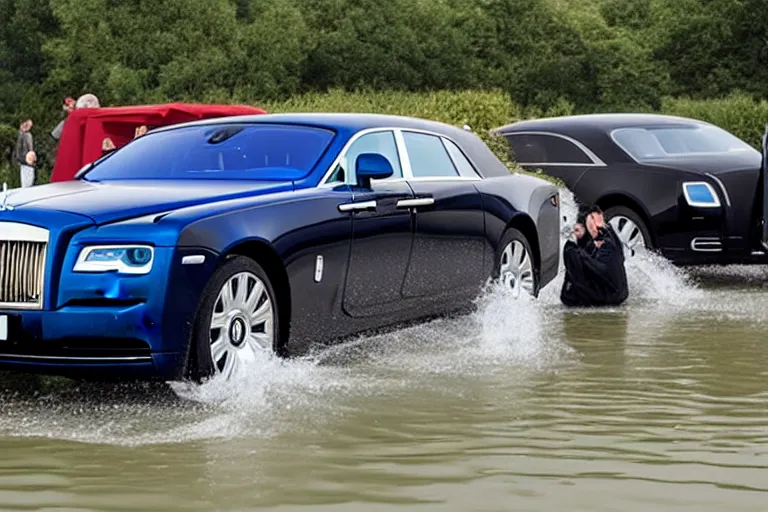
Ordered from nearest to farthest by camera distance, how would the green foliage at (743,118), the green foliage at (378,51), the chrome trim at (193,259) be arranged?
the chrome trim at (193,259) < the green foliage at (743,118) < the green foliage at (378,51)

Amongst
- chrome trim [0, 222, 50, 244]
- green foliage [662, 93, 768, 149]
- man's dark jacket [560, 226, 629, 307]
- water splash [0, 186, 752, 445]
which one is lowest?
water splash [0, 186, 752, 445]

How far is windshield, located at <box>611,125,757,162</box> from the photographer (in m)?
14.4

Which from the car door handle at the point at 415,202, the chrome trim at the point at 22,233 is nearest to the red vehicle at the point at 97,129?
the car door handle at the point at 415,202

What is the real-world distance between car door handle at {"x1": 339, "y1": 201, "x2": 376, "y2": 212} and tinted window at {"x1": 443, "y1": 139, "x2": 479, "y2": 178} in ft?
5.20

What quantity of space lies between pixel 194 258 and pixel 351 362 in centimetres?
Answer: 190

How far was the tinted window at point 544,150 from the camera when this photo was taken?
1466 cm

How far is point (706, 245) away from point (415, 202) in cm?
497

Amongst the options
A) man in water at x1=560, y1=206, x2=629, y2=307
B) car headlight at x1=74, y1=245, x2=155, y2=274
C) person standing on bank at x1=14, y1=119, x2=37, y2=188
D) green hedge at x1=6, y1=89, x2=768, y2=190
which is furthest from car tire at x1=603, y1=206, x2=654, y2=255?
person standing on bank at x1=14, y1=119, x2=37, y2=188

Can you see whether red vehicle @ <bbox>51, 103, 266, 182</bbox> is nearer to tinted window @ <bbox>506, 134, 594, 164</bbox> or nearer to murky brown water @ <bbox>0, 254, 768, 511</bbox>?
tinted window @ <bbox>506, 134, 594, 164</bbox>

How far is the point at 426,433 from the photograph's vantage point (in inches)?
269

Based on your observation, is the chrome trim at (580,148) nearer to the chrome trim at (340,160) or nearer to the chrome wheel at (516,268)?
the chrome wheel at (516,268)

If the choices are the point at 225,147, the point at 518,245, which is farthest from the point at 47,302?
the point at 518,245

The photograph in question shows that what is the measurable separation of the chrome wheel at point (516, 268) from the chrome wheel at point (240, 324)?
3.08 meters

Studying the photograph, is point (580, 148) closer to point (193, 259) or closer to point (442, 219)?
point (442, 219)
